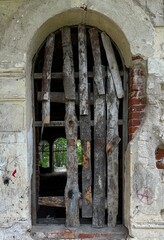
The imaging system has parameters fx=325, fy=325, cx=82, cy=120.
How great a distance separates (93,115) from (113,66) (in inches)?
24.4

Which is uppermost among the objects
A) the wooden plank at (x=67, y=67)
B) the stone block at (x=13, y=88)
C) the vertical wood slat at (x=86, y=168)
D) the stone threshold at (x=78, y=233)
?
the wooden plank at (x=67, y=67)

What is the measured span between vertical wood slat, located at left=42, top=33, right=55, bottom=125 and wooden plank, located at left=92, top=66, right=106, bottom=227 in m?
0.54

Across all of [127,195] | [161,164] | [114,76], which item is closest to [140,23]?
[114,76]

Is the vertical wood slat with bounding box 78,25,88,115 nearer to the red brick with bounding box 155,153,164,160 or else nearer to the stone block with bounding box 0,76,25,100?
the stone block with bounding box 0,76,25,100

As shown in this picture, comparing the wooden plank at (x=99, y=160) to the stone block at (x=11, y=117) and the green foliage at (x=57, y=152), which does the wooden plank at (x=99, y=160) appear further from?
the green foliage at (x=57, y=152)

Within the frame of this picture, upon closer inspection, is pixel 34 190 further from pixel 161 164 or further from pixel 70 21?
pixel 70 21

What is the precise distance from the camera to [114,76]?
367 cm

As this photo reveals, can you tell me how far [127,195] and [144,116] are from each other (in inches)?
34.1

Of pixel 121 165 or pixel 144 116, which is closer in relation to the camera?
pixel 144 116

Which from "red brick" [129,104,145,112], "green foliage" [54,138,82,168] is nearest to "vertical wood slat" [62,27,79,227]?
"red brick" [129,104,145,112]

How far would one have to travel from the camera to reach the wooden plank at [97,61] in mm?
3668

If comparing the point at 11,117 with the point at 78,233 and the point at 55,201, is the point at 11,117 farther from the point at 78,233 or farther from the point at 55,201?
the point at 78,233

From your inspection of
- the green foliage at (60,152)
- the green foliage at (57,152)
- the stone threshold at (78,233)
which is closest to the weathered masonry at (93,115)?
the stone threshold at (78,233)

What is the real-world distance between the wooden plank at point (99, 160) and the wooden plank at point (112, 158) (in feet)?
0.19
